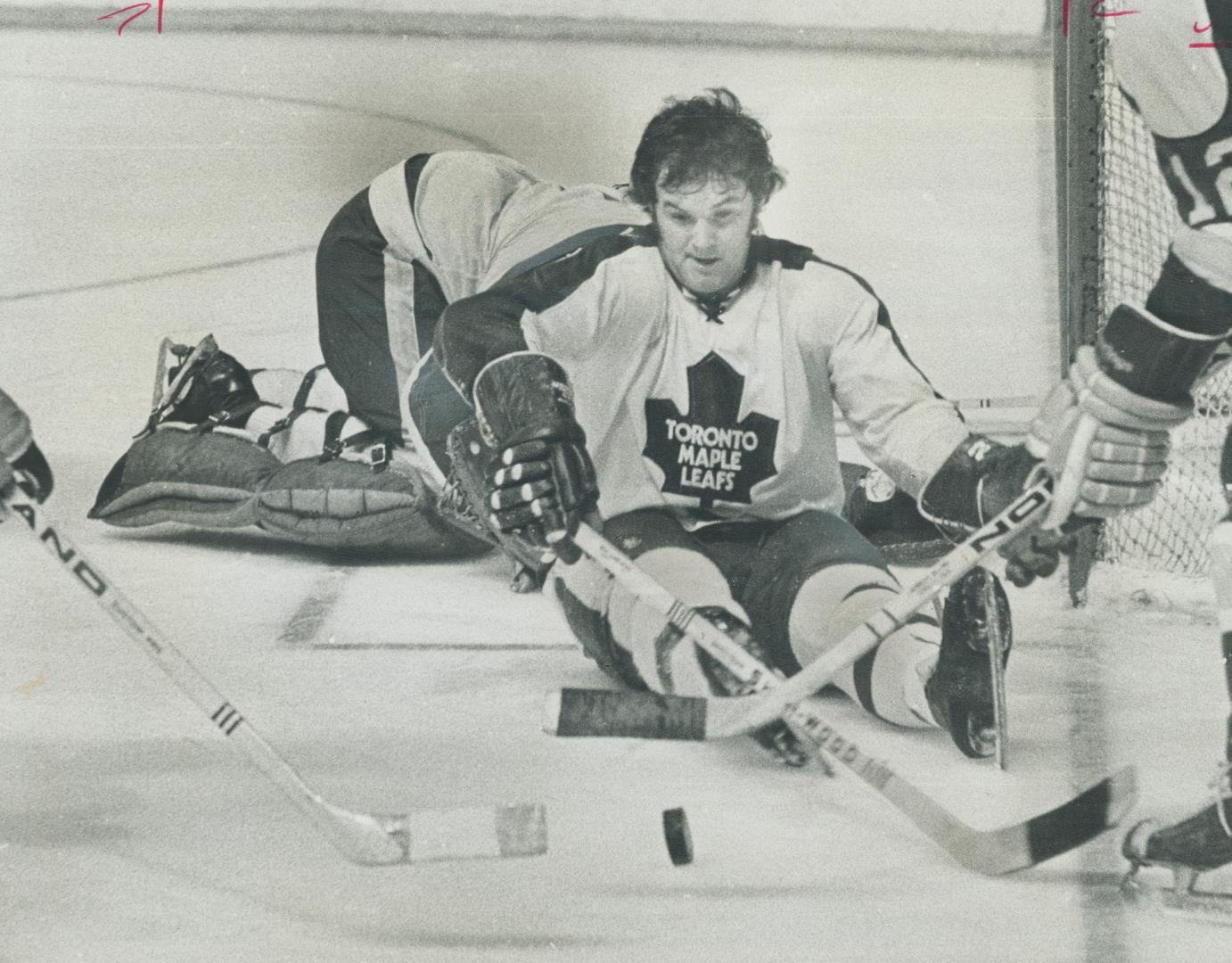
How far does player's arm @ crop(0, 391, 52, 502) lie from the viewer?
1.98 m

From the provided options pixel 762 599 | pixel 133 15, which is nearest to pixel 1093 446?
pixel 762 599

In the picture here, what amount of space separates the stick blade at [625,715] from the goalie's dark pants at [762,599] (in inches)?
1.2

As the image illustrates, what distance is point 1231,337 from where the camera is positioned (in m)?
1.83

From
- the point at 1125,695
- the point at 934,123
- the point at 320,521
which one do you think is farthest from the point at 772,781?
the point at 934,123

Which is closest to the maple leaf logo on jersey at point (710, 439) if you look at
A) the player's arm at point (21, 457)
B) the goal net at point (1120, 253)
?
the goal net at point (1120, 253)

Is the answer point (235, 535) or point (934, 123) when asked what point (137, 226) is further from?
point (934, 123)

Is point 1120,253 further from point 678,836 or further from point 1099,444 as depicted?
point 678,836

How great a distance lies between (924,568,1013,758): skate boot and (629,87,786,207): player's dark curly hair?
59cm

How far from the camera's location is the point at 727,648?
197 centimetres

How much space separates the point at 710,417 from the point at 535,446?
0.24 metres

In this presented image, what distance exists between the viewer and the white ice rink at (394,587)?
1913 mm

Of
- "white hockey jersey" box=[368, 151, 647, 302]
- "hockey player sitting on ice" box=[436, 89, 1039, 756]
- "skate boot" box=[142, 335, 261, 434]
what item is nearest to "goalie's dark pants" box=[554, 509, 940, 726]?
"hockey player sitting on ice" box=[436, 89, 1039, 756]

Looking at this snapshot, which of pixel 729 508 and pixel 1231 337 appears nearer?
pixel 1231 337

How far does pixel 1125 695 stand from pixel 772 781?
505mm
